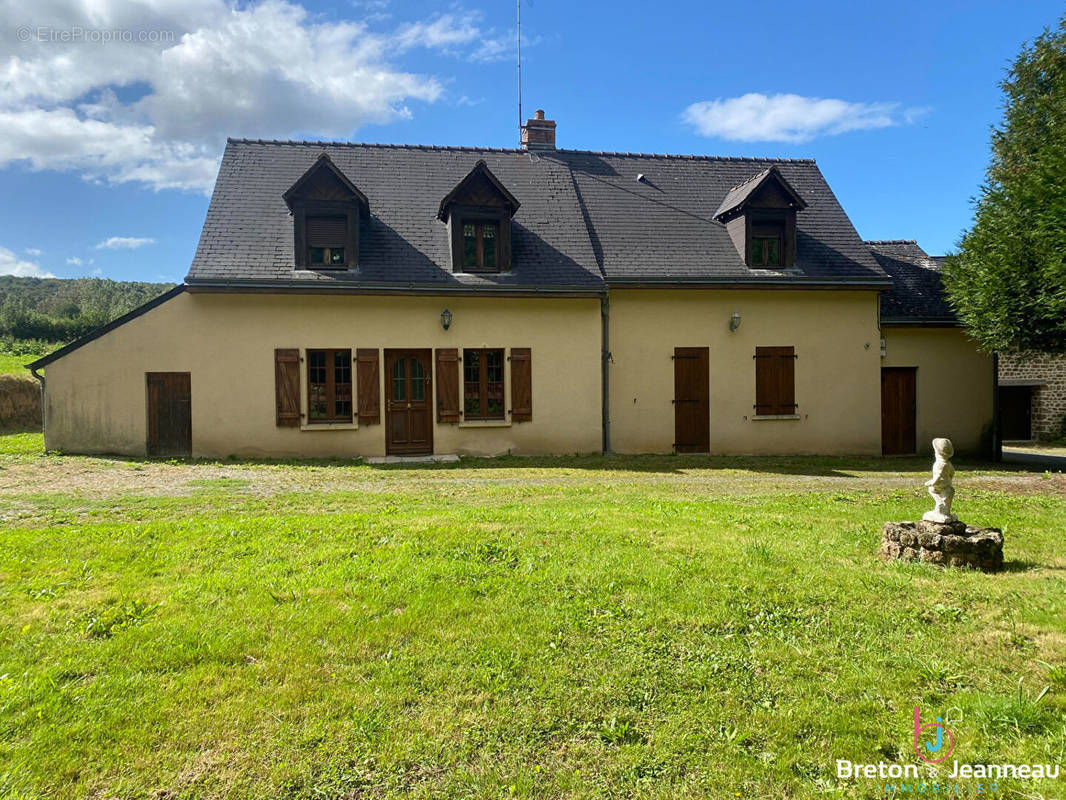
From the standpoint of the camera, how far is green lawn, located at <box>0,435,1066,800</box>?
2.63 meters

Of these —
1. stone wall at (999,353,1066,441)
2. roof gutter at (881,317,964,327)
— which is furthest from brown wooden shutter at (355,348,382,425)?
stone wall at (999,353,1066,441)

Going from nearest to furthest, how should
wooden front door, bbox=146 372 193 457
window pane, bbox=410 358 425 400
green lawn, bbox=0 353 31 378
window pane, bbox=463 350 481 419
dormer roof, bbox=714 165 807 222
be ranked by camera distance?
wooden front door, bbox=146 372 193 457, window pane, bbox=410 358 425 400, window pane, bbox=463 350 481 419, dormer roof, bbox=714 165 807 222, green lawn, bbox=0 353 31 378

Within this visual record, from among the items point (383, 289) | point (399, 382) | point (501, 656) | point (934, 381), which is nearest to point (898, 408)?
point (934, 381)

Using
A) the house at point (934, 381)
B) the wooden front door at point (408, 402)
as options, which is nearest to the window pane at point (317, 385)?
the wooden front door at point (408, 402)

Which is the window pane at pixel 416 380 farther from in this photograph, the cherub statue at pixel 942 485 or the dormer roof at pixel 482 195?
the cherub statue at pixel 942 485

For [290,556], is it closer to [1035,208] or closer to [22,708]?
[22,708]

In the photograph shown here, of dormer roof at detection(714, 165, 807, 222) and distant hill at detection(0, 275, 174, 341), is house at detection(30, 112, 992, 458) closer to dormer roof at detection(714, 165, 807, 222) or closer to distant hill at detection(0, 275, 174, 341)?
dormer roof at detection(714, 165, 807, 222)

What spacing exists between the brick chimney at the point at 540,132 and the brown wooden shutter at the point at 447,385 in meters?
7.37

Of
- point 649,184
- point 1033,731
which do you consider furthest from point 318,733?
point 649,184

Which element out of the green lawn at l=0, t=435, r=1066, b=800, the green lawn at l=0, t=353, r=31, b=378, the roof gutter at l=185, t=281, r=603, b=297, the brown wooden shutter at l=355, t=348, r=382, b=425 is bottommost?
the green lawn at l=0, t=435, r=1066, b=800

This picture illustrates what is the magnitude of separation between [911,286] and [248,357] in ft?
52.7

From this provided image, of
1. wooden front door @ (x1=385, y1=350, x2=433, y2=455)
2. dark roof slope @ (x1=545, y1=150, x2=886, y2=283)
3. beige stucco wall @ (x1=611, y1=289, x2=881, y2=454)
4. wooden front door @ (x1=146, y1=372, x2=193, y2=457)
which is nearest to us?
wooden front door @ (x1=146, y1=372, x2=193, y2=457)

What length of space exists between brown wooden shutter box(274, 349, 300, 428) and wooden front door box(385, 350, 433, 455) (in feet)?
5.91

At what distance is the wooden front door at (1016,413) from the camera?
2378 cm
